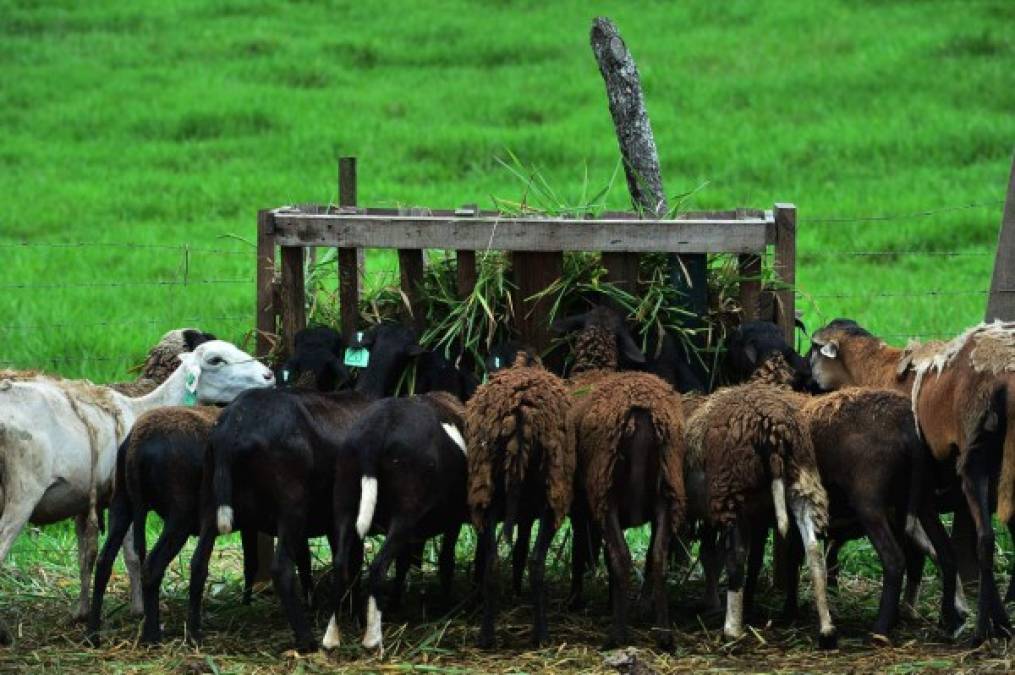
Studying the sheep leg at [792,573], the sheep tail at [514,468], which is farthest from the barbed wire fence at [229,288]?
the sheep tail at [514,468]

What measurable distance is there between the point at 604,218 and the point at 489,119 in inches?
519

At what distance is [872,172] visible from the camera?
67.5 ft

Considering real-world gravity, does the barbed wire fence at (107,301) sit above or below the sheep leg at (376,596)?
above

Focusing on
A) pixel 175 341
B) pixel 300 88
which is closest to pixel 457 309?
pixel 175 341

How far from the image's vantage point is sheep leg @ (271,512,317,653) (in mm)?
8234

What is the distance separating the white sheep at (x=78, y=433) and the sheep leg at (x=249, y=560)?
0.61 m

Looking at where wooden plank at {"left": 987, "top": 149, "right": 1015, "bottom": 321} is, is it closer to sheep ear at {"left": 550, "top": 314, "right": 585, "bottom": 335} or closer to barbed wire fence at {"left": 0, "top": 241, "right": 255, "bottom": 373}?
sheep ear at {"left": 550, "top": 314, "right": 585, "bottom": 335}

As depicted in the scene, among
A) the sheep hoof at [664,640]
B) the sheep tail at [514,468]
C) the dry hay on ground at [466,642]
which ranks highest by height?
the sheep tail at [514,468]

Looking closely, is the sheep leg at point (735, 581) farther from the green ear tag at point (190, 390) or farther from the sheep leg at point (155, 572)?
the green ear tag at point (190, 390)

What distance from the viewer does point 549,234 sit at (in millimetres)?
9266

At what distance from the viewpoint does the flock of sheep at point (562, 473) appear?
824cm

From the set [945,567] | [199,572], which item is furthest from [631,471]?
[199,572]

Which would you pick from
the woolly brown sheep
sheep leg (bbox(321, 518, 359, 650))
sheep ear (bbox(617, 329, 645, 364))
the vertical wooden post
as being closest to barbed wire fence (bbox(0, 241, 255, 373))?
→ the woolly brown sheep

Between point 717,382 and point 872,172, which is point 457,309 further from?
point 872,172
